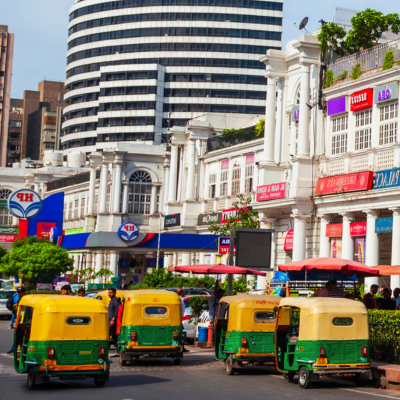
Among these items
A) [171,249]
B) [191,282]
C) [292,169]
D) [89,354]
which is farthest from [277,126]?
[89,354]

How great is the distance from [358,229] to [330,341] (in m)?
19.4

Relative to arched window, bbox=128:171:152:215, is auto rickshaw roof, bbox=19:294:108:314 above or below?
below

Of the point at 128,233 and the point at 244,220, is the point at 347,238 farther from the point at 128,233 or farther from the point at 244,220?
the point at 128,233

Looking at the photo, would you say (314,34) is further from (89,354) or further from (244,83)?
(244,83)

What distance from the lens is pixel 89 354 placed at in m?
14.7

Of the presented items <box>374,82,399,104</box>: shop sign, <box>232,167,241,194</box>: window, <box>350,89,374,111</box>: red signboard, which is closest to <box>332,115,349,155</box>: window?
<box>350,89,374,111</box>: red signboard

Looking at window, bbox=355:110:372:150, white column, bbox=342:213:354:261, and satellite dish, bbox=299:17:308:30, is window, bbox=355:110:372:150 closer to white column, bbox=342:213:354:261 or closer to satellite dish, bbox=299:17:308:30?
white column, bbox=342:213:354:261

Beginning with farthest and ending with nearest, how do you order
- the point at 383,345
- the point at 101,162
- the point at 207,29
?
the point at 207,29 → the point at 101,162 → the point at 383,345

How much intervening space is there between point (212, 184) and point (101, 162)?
20785 millimetres

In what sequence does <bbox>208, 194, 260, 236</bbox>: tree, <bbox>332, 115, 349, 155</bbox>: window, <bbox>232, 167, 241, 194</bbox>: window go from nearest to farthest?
<bbox>332, 115, 349, 155</bbox>: window → <bbox>208, 194, 260, 236</bbox>: tree → <bbox>232, 167, 241, 194</bbox>: window

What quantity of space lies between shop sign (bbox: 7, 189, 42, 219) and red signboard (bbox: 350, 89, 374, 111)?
23046 mm

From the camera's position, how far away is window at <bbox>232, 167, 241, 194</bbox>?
51.4m

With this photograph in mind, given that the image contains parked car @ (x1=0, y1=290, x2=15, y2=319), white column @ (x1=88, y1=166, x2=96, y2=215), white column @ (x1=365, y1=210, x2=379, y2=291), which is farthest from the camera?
white column @ (x1=88, y1=166, x2=96, y2=215)

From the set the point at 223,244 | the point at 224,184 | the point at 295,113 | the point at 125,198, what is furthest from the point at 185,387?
the point at 125,198
